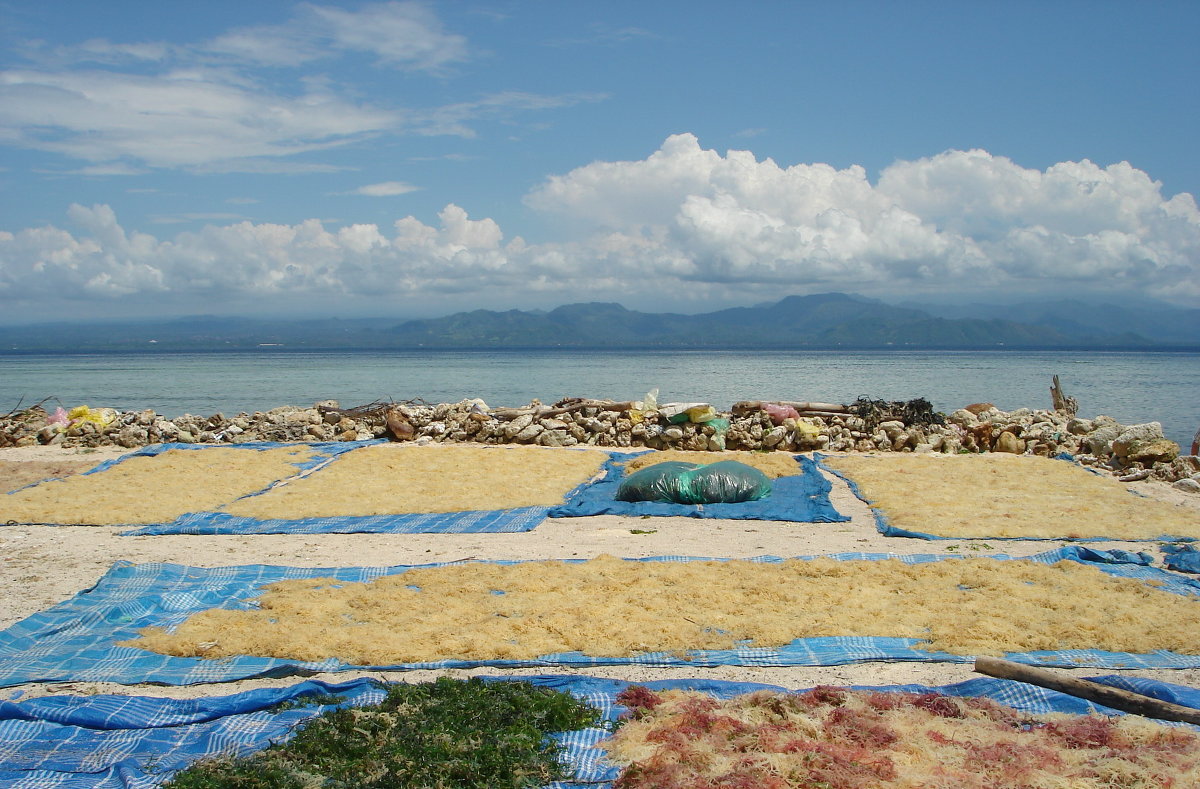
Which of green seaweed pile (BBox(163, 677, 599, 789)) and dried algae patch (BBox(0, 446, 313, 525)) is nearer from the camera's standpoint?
green seaweed pile (BBox(163, 677, 599, 789))

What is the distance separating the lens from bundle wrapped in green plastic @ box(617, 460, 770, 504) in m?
10.6

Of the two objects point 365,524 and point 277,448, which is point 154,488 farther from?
point 365,524

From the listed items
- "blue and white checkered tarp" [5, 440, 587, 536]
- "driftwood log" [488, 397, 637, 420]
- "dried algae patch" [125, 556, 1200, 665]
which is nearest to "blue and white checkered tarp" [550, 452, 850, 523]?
"blue and white checkered tarp" [5, 440, 587, 536]

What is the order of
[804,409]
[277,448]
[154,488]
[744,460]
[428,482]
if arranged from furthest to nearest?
[804,409]
[277,448]
[744,460]
[428,482]
[154,488]

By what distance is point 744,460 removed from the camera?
13516mm

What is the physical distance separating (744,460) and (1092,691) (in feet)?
29.3

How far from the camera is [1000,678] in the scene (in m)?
4.95

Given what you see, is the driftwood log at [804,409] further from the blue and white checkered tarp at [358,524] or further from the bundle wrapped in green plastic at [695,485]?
the blue and white checkered tarp at [358,524]

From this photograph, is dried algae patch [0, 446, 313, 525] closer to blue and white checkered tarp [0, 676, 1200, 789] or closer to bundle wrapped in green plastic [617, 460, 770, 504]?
bundle wrapped in green plastic [617, 460, 770, 504]

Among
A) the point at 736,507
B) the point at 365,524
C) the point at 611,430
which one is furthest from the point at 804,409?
the point at 365,524

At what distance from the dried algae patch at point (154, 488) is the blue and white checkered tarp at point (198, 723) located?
18.8 ft

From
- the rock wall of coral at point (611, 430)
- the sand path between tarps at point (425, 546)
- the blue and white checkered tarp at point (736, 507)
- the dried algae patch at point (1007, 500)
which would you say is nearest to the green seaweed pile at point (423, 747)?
the sand path between tarps at point (425, 546)

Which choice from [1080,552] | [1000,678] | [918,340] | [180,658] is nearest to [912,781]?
[1000,678]

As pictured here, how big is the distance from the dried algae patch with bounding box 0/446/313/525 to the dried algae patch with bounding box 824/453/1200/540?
8.10 m
